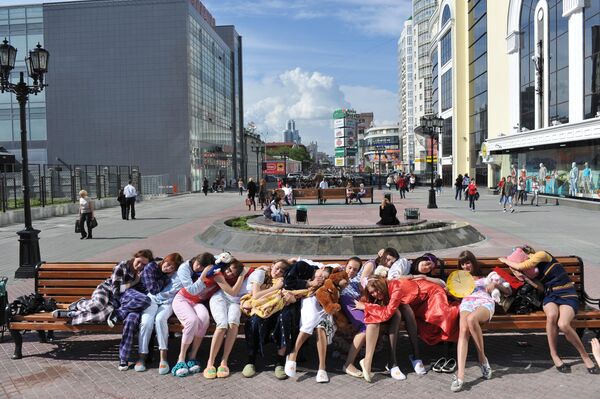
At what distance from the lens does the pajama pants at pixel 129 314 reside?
5.56 metres

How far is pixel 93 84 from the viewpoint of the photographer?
199ft

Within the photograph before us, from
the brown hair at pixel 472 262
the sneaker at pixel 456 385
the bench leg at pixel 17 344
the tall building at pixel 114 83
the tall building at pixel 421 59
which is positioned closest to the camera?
the sneaker at pixel 456 385

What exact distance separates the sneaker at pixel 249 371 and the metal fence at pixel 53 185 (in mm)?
20464

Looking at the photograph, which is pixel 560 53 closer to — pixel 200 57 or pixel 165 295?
pixel 165 295

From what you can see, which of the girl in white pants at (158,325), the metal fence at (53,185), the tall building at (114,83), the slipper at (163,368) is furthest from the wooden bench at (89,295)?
the tall building at (114,83)

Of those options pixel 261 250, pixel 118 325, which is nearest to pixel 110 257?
pixel 261 250

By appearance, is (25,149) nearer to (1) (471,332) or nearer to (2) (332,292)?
(2) (332,292)

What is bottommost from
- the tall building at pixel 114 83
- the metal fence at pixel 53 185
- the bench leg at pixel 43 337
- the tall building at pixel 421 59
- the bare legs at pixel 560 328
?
the bench leg at pixel 43 337

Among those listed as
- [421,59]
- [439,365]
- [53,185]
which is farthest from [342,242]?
[421,59]

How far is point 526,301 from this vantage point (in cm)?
577

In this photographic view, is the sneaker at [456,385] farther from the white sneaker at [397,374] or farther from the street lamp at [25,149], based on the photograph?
the street lamp at [25,149]

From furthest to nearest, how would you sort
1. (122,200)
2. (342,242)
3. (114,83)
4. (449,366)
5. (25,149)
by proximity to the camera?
(114,83) → (122,200) → (342,242) → (25,149) → (449,366)

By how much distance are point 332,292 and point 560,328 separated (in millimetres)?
2238

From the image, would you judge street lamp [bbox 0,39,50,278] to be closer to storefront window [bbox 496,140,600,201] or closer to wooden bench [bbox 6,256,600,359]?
wooden bench [bbox 6,256,600,359]
